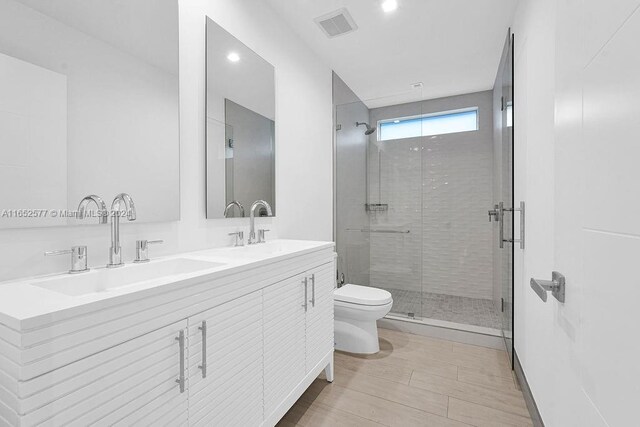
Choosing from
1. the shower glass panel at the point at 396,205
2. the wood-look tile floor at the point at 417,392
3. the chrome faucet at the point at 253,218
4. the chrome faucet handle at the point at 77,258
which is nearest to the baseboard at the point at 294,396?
the wood-look tile floor at the point at 417,392

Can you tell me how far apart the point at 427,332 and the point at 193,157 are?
2.50 meters

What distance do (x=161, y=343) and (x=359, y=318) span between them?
1.78 meters

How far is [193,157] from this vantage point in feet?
5.36

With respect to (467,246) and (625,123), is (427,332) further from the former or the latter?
(625,123)

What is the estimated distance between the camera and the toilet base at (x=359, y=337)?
2471mm

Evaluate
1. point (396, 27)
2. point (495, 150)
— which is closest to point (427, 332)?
point (495, 150)

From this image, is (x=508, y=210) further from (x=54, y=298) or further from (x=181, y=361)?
(x=54, y=298)

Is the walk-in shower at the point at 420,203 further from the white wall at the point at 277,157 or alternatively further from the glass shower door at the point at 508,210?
the glass shower door at the point at 508,210

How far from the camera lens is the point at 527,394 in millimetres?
1812

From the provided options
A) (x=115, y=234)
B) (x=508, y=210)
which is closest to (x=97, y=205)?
(x=115, y=234)

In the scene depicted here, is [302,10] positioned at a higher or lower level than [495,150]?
higher

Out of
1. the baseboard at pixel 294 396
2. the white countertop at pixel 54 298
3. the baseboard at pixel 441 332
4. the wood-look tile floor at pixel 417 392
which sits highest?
the white countertop at pixel 54 298

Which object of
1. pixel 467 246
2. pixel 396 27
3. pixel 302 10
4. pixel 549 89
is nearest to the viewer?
pixel 549 89

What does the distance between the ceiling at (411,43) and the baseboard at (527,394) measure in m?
2.47
